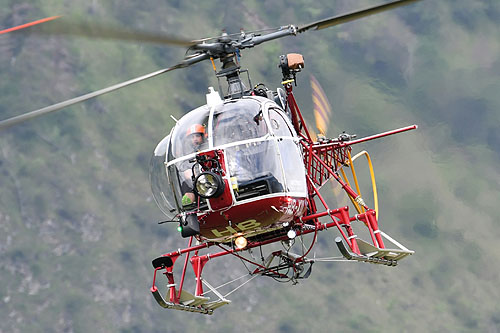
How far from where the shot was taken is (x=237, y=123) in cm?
1545

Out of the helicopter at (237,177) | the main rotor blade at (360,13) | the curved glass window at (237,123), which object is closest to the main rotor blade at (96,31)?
the helicopter at (237,177)

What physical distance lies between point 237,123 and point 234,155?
24.5 inches

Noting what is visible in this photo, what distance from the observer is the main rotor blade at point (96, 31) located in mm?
→ 9664

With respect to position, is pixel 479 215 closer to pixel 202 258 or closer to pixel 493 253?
pixel 493 253

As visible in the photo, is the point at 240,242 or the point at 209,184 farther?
the point at 240,242

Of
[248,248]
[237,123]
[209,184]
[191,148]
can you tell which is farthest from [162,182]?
[248,248]

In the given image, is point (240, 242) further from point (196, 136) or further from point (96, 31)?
point (96, 31)

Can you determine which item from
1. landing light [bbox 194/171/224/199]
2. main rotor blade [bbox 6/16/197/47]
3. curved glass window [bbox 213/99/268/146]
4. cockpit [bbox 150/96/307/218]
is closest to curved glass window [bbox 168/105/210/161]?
cockpit [bbox 150/96/307/218]

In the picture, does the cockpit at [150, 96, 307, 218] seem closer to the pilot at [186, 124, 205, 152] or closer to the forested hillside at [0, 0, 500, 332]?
the pilot at [186, 124, 205, 152]

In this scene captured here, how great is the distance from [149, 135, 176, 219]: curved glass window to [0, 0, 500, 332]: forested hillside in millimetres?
4431

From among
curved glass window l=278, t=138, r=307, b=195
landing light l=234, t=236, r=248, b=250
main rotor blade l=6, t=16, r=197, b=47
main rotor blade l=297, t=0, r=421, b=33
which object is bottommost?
landing light l=234, t=236, r=248, b=250

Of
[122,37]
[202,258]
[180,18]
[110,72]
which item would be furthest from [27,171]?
[122,37]

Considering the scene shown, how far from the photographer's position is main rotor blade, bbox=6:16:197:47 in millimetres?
9664

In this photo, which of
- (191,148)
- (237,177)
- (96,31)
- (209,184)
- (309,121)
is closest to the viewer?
(96,31)
